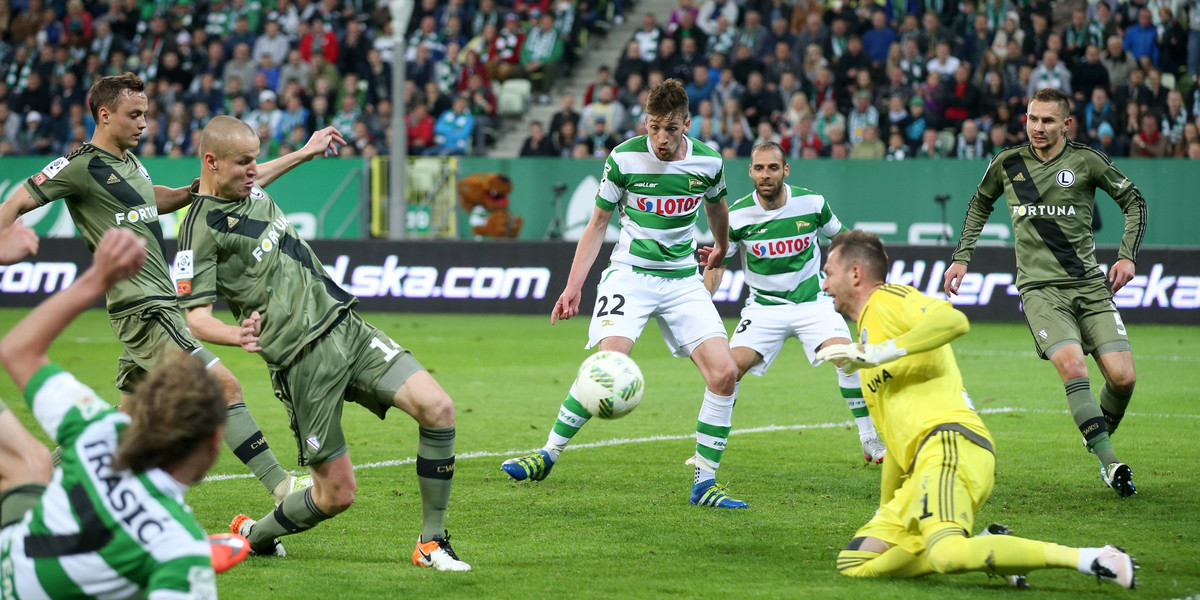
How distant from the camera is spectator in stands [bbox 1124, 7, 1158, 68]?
1988 centimetres

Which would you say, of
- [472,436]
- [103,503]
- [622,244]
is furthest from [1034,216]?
[103,503]

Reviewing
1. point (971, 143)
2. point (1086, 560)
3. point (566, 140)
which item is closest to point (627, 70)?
point (566, 140)

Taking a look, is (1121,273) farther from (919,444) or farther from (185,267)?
(185,267)

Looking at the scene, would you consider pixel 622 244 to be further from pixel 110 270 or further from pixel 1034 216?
pixel 110 270

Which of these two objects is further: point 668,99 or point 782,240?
point 782,240

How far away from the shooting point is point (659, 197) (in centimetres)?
758

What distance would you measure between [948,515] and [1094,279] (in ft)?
10.9

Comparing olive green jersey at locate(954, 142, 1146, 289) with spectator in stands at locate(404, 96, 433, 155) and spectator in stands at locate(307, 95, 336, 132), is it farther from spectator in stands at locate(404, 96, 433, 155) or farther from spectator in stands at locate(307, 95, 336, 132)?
spectator in stands at locate(307, 95, 336, 132)

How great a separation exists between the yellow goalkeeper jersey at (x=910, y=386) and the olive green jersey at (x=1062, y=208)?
8.72ft

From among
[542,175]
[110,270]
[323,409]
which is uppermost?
[110,270]

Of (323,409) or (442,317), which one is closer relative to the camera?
(323,409)

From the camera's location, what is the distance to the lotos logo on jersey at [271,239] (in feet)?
18.6

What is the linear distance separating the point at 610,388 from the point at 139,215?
2.71 meters

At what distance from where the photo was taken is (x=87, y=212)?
22.2 feet
